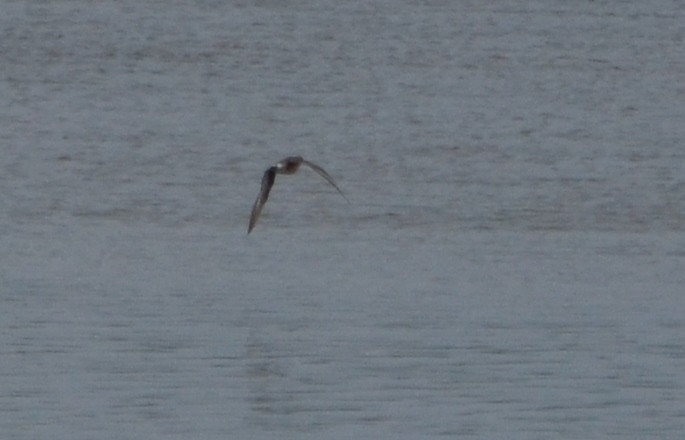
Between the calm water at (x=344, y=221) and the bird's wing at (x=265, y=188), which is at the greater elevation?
the bird's wing at (x=265, y=188)

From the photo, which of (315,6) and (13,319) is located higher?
(13,319)

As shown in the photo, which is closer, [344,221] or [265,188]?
[265,188]

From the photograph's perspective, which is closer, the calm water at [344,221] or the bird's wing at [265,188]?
the calm water at [344,221]

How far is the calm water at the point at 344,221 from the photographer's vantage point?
1063 centimetres

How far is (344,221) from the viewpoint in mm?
14953

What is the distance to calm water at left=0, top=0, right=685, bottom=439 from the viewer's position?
1063 cm

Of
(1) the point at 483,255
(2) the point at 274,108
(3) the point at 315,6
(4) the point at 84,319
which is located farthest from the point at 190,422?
(3) the point at 315,6

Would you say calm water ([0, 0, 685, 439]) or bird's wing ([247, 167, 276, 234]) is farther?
bird's wing ([247, 167, 276, 234])

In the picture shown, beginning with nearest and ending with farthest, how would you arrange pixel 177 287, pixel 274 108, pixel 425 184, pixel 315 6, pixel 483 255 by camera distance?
pixel 177 287
pixel 483 255
pixel 425 184
pixel 274 108
pixel 315 6

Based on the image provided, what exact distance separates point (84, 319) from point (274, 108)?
7515 mm

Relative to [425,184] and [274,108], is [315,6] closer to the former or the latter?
[274,108]

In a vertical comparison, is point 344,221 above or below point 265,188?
below

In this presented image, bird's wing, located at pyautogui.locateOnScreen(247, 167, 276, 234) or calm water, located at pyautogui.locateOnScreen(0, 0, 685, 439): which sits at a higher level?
bird's wing, located at pyautogui.locateOnScreen(247, 167, 276, 234)

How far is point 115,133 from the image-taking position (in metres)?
18.2
